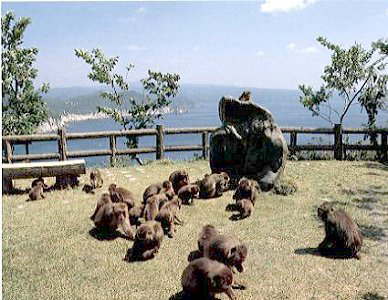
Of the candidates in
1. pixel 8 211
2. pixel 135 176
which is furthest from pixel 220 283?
pixel 135 176

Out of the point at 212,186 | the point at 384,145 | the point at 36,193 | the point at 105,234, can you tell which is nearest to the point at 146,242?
the point at 105,234

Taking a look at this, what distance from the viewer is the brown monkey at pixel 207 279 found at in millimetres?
5211

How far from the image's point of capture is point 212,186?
1077cm

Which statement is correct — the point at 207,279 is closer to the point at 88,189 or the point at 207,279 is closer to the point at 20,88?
the point at 88,189

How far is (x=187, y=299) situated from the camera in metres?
5.68

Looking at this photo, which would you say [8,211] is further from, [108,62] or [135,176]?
[108,62]

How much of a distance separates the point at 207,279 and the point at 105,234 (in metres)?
3.54

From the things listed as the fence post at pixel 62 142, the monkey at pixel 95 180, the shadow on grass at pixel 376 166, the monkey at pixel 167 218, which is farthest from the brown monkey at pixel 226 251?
the shadow on grass at pixel 376 166

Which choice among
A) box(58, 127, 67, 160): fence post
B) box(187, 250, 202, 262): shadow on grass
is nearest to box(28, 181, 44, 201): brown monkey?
box(58, 127, 67, 160): fence post

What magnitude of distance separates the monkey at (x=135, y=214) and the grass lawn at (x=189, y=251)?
577 mm

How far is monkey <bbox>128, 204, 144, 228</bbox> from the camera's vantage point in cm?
845

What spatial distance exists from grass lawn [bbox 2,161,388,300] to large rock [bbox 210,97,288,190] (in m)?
1.03

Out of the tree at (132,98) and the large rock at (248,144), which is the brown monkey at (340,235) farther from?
the tree at (132,98)

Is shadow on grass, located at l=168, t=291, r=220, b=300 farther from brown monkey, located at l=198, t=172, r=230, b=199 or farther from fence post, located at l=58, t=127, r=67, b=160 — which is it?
fence post, located at l=58, t=127, r=67, b=160
